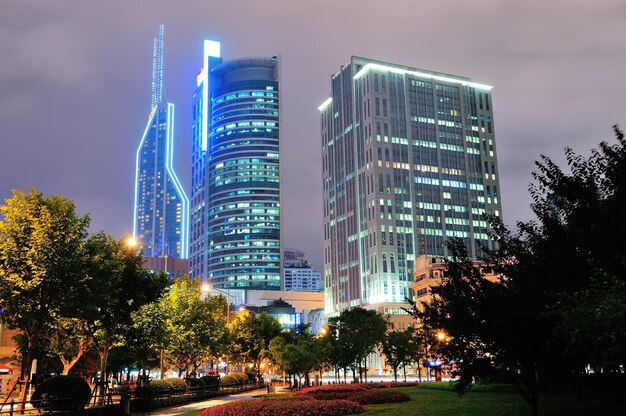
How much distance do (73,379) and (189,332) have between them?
86.2 ft

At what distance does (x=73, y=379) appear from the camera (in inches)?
1067

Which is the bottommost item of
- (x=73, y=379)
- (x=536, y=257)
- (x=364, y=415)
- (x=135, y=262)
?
(x=364, y=415)

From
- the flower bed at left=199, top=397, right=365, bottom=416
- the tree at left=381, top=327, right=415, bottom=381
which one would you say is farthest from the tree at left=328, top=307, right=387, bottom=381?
the flower bed at left=199, top=397, right=365, bottom=416

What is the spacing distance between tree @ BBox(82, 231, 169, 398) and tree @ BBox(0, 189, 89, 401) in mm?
1608

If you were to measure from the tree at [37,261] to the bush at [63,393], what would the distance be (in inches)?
98.3

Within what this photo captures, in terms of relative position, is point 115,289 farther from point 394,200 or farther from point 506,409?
point 394,200

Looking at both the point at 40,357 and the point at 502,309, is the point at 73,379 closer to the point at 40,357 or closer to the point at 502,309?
the point at 502,309

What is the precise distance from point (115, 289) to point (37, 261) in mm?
7274

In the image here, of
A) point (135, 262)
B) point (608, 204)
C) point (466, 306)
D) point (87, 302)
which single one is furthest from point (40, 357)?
point (608, 204)

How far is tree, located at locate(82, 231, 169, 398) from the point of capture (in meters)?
31.4

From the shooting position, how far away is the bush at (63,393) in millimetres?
25609

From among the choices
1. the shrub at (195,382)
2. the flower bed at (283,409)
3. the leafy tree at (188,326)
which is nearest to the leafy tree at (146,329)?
the leafy tree at (188,326)

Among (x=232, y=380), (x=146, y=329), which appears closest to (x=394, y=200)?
(x=232, y=380)

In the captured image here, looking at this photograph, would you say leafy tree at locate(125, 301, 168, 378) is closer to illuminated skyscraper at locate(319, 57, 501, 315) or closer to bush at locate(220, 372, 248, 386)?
bush at locate(220, 372, 248, 386)
